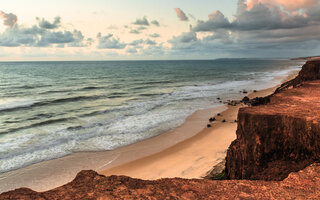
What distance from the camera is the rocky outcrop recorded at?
10.5 feet

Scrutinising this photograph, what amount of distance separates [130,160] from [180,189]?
7697 mm

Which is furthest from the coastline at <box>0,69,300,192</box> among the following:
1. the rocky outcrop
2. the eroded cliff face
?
the rocky outcrop

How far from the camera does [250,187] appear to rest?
3.44m

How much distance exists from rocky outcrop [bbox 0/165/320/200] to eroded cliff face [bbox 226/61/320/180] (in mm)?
832

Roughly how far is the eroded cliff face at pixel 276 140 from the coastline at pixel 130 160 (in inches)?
139

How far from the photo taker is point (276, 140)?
4.88m

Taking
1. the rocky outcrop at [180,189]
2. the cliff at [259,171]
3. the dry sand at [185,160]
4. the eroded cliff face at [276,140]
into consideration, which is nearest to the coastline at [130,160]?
the dry sand at [185,160]

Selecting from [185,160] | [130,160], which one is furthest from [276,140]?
[130,160]

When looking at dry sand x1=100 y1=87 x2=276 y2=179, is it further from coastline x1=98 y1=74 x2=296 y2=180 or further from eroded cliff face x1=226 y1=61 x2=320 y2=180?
eroded cliff face x1=226 y1=61 x2=320 y2=180

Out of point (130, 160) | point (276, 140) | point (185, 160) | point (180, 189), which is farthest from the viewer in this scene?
point (130, 160)

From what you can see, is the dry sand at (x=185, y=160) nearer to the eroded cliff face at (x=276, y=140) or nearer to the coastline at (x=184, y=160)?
the coastline at (x=184, y=160)

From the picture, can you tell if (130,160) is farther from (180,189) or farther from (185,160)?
(180,189)

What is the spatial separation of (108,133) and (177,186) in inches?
460

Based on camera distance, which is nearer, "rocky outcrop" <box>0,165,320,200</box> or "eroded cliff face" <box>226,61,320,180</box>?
"rocky outcrop" <box>0,165,320,200</box>
